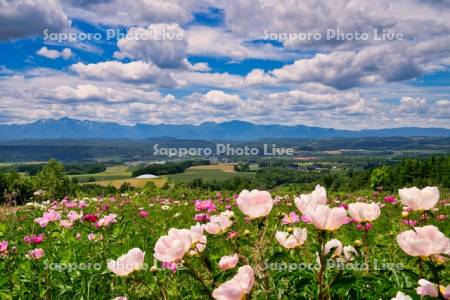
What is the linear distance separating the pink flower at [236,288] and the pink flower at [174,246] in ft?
1.38

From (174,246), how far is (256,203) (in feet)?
1.68

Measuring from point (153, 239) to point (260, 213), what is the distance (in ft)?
13.4

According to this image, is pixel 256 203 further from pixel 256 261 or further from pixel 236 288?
pixel 236 288

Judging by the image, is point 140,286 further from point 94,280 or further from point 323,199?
point 323,199

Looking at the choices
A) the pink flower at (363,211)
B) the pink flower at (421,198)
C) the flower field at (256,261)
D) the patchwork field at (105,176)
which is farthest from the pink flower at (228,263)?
the patchwork field at (105,176)

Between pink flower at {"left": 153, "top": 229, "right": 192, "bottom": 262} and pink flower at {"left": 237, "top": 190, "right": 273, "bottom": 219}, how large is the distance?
35cm

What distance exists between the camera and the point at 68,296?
3527 millimetres

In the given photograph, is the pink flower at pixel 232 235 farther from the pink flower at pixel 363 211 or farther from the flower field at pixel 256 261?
the pink flower at pixel 363 211

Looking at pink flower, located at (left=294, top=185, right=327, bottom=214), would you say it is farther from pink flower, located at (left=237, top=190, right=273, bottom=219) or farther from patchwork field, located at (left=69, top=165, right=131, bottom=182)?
patchwork field, located at (left=69, top=165, right=131, bottom=182)

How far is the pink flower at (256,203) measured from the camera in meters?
2.20

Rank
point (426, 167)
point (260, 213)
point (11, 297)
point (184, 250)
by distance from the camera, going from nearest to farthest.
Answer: point (184, 250)
point (260, 213)
point (11, 297)
point (426, 167)

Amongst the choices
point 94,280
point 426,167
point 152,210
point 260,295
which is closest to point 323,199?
point 260,295

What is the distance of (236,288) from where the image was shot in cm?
→ 165

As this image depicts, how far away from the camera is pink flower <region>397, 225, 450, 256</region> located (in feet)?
5.72
